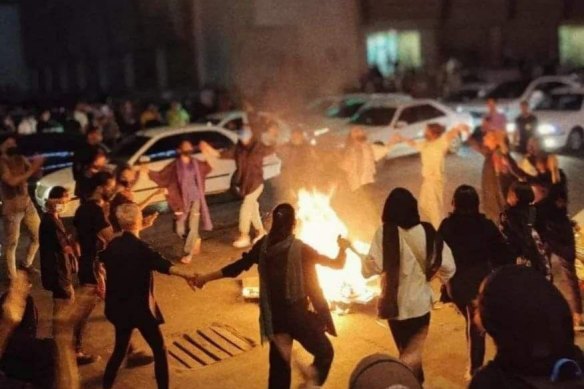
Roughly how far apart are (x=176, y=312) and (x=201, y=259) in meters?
2.14

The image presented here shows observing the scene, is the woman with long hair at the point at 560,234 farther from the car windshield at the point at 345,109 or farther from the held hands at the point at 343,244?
the car windshield at the point at 345,109

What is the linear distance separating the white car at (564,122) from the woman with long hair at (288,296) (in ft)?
44.9

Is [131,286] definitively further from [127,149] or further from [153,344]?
[127,149]

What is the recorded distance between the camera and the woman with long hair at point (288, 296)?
5.23 metres

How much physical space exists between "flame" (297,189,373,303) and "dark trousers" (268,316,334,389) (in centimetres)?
215

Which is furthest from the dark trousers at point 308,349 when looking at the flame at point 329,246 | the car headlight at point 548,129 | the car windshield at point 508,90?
the car windshield at point 508,90

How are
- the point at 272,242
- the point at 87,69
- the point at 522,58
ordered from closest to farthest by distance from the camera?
1. the point at 272,242
2. the point at 522,58
3. the point at 87,69

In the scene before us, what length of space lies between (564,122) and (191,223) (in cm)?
1087

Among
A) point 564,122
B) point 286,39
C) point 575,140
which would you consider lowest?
point 575,140

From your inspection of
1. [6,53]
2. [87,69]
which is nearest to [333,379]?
[87,69]

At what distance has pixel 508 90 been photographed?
21.8 meters

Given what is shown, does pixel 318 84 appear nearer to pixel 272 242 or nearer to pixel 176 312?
pixel 176 312

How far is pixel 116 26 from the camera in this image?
3572 centimetres

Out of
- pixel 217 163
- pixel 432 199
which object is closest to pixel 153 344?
pixel 432 199
